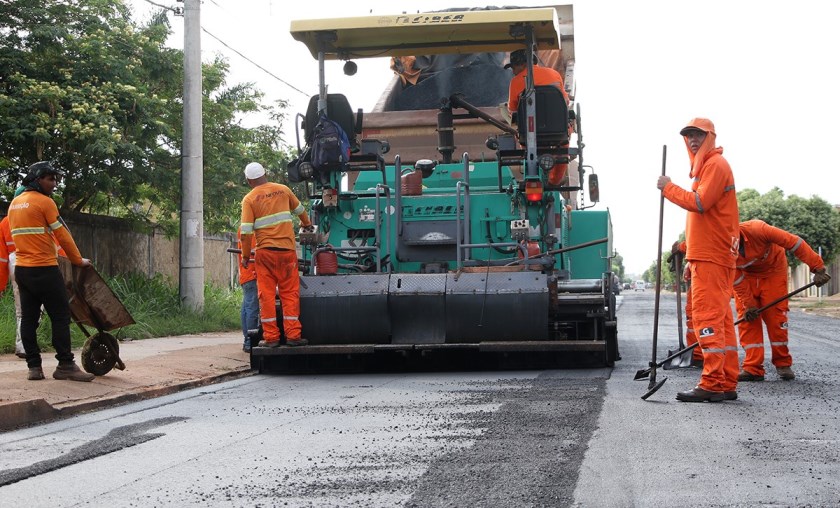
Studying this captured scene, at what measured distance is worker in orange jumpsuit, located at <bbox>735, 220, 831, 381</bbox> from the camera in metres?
9.38

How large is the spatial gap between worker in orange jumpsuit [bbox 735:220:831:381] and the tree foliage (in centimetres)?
840

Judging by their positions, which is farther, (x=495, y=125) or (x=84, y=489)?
(x=495, y=125)

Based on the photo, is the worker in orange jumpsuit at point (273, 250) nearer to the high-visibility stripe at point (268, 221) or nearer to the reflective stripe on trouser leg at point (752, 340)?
the high-visibility stripe at point (268, 221)

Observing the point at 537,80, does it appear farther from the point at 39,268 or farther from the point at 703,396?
the point at 39,268

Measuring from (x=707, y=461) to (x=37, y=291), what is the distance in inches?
217

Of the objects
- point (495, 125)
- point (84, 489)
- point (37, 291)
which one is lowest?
point (84, 489)

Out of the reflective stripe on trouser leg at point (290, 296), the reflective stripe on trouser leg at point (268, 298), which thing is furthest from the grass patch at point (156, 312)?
the reflective stripe on trouser leg at point (290, 296)

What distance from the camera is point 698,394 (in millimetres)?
7629

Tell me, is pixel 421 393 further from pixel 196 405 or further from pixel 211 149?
pixel 211 149

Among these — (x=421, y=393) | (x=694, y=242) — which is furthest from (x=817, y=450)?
(x=421, y=393)

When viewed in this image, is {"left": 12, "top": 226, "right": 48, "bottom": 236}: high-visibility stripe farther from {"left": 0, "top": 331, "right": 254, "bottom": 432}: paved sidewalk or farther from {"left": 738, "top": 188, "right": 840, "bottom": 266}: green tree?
{"left": 738, "top": 188, "right": 840, "bottom": 266}: green tree

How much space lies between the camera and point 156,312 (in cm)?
1628

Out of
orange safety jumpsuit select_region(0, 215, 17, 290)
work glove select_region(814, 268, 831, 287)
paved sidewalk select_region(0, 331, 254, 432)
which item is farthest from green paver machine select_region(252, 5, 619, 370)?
orange safety jumpsuit select_region(0, 215, 17, 290)

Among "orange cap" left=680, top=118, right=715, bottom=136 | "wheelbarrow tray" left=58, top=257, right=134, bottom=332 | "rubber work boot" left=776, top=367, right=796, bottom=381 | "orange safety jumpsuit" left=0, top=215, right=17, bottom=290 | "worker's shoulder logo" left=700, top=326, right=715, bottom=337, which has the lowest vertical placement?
"rubber work boot" left=776, top=367, right=796, bottom=381
